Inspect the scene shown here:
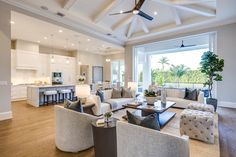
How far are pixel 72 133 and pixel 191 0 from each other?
17.2 feet

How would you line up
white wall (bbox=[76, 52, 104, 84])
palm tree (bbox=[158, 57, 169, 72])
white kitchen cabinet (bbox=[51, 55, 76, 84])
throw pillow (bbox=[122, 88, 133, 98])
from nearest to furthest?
throw pillow (bbox=[122, 88, 133, 98]) < palm tree (bbox=[158, 57, 169, 72]) < white kitchen cabinet (bbox=[51, 55, 76, 84]) < white wall (bbox=[76, 52, 104, 84])

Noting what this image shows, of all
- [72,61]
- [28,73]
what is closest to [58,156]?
[28,73]

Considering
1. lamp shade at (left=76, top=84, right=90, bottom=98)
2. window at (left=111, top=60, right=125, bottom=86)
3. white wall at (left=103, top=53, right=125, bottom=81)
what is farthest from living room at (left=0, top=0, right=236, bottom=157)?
window at (left=111, top=60, right=125, bottom=86)

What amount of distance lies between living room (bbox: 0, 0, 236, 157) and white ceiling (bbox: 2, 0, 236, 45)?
38 mm

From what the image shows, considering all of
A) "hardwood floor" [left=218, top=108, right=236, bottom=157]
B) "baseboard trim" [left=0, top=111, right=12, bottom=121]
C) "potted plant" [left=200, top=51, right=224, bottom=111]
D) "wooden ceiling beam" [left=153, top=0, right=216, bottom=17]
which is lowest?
"hardwood floor" [left=218, top=108, right=236, bottom=157]

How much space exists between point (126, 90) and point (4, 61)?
4298 mm

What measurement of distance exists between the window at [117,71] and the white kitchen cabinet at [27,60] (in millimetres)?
6005

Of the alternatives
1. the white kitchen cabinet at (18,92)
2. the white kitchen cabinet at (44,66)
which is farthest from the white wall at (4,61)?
the white kitchen cabinet at (44,66)

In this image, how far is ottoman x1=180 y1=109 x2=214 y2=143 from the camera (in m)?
2.81

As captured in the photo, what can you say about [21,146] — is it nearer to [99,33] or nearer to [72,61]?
[99,33]

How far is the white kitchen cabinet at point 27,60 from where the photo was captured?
7685 millimetres

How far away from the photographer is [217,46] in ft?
19.8

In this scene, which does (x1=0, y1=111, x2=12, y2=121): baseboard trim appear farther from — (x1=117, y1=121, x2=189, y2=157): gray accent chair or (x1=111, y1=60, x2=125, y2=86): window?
(x1=111, y1=60, x2=125, y2=86): window

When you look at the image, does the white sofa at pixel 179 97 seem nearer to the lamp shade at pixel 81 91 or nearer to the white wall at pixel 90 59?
the lamp shade at pixel 81 91
